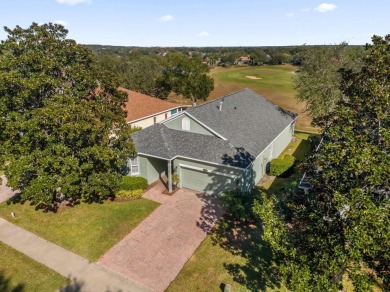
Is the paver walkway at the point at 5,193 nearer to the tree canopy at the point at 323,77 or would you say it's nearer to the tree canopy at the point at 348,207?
the tree canopy at the point at 348,207

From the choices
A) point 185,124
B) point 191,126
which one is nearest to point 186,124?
point 185,124

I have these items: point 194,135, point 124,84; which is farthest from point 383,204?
point 124,84

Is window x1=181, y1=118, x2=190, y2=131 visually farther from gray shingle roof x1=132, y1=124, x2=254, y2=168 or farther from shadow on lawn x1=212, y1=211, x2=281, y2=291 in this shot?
shadow on lawn x1=212, y1=211, x2=281, y2=291

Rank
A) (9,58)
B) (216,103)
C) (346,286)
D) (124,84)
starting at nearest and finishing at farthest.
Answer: (346,286), (9,58), (216,103), (124,84)

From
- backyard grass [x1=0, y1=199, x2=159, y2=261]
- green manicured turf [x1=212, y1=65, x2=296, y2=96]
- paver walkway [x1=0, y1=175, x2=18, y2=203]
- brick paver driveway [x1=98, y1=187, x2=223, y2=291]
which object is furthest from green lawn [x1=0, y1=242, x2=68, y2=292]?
green manicured turf [x1=212, y1=65, x2=296, y2=96]

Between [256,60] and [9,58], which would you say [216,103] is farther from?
[256,60]

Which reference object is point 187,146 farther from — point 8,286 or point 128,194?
point 8,286
